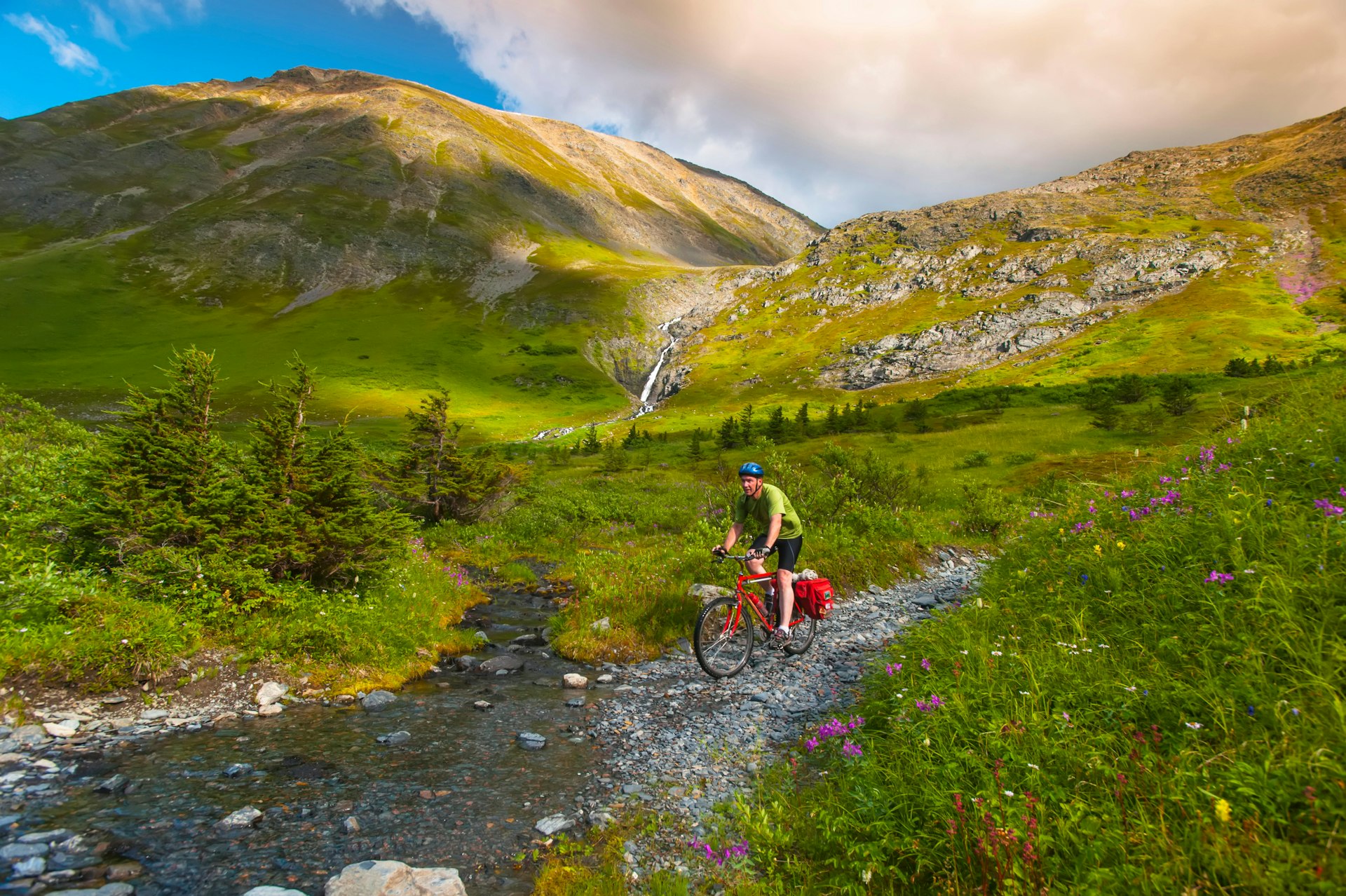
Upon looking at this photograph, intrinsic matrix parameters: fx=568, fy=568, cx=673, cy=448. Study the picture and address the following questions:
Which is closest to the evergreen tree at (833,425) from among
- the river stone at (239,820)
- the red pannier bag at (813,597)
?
the red pannier bag at (813,597)

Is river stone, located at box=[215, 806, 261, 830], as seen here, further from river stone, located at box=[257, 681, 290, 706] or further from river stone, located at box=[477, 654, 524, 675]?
river stone, located at box=[477, 654, 524, 675]

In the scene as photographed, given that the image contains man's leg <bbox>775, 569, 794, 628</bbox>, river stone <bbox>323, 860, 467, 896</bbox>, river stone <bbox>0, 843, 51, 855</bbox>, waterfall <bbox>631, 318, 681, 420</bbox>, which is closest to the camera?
river stone <bbox>323, 860, 467, 896</bbox>

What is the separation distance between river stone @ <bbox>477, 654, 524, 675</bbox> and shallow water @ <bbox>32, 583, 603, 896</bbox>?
1.93 metres

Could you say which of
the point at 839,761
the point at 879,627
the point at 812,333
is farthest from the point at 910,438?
the point at 812,333

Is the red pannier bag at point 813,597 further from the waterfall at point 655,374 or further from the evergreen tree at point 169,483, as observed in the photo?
the waterfall at point 655,374

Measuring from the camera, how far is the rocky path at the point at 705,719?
7.00m

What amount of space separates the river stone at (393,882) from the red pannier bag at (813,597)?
8.01 metres

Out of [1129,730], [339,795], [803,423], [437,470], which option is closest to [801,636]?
[1129,730]

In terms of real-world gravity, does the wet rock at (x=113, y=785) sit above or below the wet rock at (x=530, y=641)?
above

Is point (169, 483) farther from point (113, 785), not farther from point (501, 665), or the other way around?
point (501, 665)

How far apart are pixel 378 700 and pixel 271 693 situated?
172cm

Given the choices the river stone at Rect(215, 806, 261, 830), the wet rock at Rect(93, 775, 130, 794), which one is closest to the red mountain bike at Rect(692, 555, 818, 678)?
the river stone at Rect(215, 806, 261, 830)

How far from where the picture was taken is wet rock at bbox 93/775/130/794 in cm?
691

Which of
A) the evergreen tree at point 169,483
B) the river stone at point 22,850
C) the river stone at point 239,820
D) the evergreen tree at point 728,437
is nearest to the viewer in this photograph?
the river stone at point 22,850
